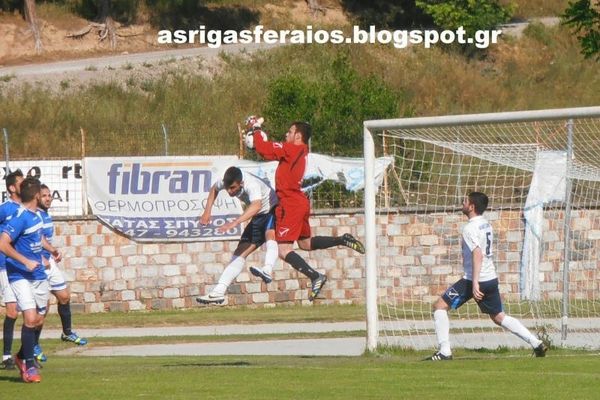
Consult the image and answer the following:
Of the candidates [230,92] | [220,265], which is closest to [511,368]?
[220,265]

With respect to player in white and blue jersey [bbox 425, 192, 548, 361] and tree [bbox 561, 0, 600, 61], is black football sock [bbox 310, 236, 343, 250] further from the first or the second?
tree [bbox 561, 0, 600, 61]

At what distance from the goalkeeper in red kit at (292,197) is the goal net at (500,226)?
215cm

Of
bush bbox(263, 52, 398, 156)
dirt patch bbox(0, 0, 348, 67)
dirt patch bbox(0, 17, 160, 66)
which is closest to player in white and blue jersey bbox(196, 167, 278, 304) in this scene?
bush bbox(263, 52, 398, 156)

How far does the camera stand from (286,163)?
14891mm

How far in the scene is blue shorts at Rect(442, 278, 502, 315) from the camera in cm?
1537

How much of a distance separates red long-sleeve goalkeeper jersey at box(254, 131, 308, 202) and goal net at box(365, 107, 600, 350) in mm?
2212

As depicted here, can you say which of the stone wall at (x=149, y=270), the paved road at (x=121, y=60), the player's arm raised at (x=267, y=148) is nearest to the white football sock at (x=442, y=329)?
the player's arm raised at (x=267, y=148)

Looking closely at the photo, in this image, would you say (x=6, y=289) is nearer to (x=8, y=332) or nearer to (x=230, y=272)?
(x=8, y=332)

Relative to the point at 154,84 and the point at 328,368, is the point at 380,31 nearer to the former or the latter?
the point at 154,84

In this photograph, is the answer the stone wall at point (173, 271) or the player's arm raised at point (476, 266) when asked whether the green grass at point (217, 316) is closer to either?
the stone wall at point (173, 271)

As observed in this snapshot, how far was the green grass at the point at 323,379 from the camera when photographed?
12.2 meters

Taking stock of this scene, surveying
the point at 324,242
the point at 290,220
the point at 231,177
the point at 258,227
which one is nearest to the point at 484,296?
the point at 324,242

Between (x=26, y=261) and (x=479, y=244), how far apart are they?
5026 mm

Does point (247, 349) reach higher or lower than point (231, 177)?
lower
